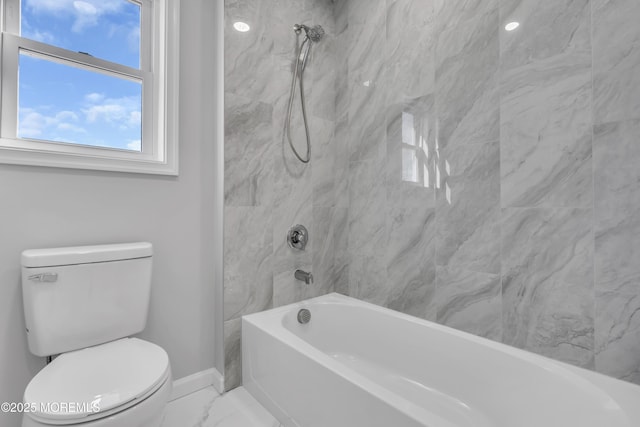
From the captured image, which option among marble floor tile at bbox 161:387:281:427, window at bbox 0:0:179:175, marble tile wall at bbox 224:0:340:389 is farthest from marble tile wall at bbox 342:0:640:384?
window at bbox 0:0:179:175

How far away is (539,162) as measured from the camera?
1.34m

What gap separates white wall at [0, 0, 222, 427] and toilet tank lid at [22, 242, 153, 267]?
0.31ft

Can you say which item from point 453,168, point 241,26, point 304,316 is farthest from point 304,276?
point 241,26

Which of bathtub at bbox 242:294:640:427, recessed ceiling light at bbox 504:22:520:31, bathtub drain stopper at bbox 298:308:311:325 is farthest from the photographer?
bathtub drain stopper at bbox 298:308:311:325

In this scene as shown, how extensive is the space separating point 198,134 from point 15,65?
→ 0.78 metres

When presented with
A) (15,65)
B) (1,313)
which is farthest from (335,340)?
(15,65)

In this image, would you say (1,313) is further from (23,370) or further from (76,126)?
(76,126)

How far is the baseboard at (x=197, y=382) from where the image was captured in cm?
170

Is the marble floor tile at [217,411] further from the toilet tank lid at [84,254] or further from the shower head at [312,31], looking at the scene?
the shower head at [312,31]

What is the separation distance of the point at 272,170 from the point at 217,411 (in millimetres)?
1336

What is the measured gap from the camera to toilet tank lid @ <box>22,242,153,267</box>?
1219 millimetres

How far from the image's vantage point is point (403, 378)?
66.2 inches

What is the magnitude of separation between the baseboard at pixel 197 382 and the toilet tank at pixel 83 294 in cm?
47

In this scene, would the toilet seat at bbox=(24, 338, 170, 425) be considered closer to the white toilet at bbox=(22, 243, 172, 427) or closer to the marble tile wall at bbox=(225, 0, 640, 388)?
the white toilet at bbox=(22, 243, 172, 427)
